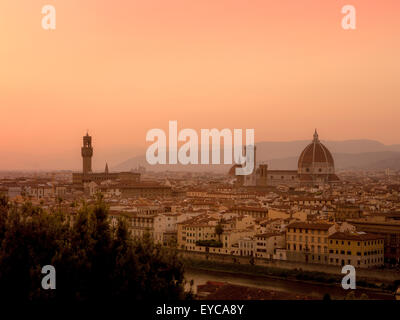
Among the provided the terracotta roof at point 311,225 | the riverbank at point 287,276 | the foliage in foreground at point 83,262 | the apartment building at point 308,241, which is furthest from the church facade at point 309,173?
the foliage in foreground at point 83,262

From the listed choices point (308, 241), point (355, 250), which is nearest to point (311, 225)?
point (308, 241)

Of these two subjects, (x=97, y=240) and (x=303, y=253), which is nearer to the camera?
(x=97, y=240)

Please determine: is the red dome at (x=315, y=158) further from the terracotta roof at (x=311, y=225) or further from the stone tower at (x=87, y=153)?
the terracotta roof at (x=311, y=225)

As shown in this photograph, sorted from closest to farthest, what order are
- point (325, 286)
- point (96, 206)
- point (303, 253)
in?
point (96, 206)
point (325, 286)
point (303, 253)

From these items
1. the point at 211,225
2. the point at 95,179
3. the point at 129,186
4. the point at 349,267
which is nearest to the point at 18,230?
the point at 349,267
